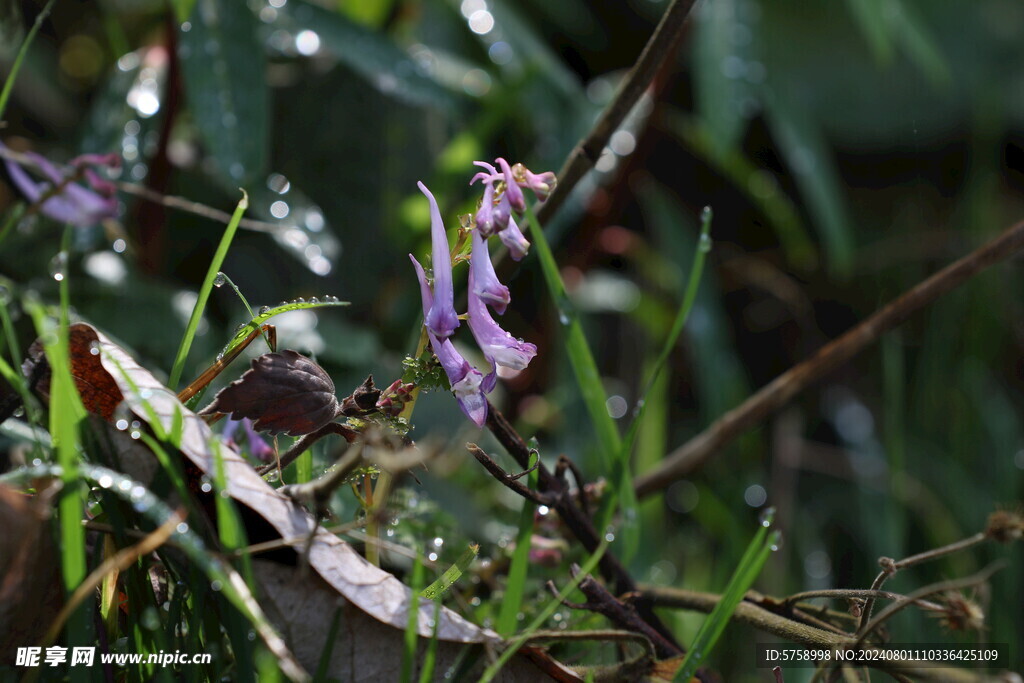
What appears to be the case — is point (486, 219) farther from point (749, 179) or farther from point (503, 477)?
point (749, 179)

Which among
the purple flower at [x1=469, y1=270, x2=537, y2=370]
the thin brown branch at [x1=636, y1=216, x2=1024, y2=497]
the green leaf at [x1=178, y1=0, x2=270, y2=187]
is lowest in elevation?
the purple flower at [x1=469, y1=270, x2=537, y2=370]

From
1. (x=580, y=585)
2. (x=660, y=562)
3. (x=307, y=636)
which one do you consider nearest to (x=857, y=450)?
(x=660, y=562)

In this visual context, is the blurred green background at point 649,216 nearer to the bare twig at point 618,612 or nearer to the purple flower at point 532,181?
the bare twig at point 618,612

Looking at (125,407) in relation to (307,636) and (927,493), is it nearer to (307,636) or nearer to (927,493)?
(307,636)

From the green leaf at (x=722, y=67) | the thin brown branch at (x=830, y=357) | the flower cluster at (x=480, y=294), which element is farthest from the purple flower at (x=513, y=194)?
the green leaf at (x=722, y=67)

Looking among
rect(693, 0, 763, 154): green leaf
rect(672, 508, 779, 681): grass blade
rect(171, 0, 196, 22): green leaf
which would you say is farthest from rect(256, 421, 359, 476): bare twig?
rect(693, 0, 763, 154): green leaf

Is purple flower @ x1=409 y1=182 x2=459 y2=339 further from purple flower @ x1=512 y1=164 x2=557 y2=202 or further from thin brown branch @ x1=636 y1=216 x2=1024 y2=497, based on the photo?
thin brown branch @ x1=636 y1=216 x2=1024 y2=497

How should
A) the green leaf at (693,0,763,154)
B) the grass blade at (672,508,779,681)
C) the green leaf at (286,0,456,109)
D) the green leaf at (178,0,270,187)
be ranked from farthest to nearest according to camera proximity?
the green leaf at (693,0,763,154)
the green leaf at (286,0,456,109)
the green leaf at (178,0,270,187)
the grass blade at (672,508,779,681)

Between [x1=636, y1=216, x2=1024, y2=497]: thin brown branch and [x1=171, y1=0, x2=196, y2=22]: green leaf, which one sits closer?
[x1=636, y1=216, x2=1024, y2=497]: thin brown branch
